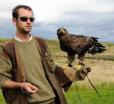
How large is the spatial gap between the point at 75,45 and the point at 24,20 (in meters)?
1.15

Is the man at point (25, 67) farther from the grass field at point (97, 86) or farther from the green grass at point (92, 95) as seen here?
the green grass at point (92, 95)

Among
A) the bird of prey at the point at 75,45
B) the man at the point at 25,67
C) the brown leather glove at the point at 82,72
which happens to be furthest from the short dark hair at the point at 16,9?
the brown leather glove at the point at 82,72

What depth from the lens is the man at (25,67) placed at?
24.1 feet

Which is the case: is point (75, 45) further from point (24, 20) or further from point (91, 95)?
point (91, 95)

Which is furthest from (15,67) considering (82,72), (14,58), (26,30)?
(82,72)

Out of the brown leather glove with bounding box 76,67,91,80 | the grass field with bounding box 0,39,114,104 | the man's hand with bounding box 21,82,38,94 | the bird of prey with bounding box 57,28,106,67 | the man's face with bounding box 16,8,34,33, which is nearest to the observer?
the man's hand with bounding box 21,82,38,94

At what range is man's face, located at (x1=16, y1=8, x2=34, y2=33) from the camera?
7355 mm

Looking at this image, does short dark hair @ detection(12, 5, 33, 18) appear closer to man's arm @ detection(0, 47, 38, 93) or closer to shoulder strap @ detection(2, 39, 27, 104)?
shoulder strap @ detection(2, 39, 27, 104)

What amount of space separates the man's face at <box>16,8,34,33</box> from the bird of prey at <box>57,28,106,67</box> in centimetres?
94

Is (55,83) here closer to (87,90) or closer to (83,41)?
(83,41)

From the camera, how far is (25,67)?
24.3ft

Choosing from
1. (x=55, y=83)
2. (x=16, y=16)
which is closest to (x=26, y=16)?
(x=16, y=16)

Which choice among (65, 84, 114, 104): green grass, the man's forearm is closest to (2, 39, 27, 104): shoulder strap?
the man's forearm

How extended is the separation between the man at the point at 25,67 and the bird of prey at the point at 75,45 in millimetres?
651
